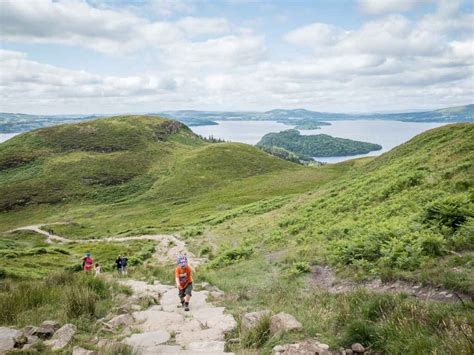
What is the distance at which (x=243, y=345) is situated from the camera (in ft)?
26.5

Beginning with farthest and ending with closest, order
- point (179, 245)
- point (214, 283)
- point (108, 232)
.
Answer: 1. point (108, 232)
2. point (179, 245)
3. point (214, 283)

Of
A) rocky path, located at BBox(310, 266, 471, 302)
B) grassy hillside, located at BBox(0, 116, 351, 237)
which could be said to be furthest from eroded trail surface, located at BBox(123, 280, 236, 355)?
grassy hillside, located at BBox(0, 116, 351, 237)

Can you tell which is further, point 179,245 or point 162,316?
point 179,245

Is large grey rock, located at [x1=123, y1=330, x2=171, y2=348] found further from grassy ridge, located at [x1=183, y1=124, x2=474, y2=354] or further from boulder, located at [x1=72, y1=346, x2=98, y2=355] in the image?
grassy ridge, located at [x1=183, y1=124, x2=474, y2=354]

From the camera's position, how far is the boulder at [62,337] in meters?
8.50

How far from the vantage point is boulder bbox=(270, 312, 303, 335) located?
825 centimetres

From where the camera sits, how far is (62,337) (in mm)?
8859

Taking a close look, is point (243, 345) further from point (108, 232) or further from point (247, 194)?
point (247, 194)

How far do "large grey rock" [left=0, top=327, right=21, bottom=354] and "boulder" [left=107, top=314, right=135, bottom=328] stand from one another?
2.31m

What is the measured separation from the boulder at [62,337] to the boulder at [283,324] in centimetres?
491

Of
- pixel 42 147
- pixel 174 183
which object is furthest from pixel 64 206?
pixel 42 147

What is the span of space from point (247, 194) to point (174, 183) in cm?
3642

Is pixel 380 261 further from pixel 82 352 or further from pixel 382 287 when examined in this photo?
pixel 82 352

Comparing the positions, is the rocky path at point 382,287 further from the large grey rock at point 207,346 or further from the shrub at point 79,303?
the shrub at point 79,303
